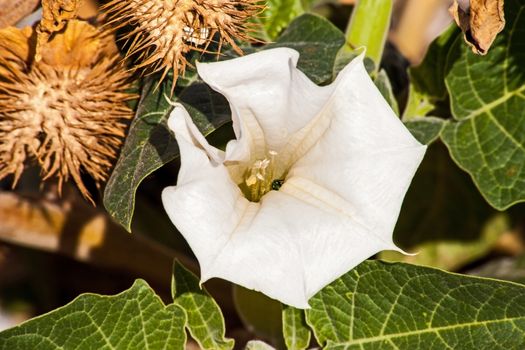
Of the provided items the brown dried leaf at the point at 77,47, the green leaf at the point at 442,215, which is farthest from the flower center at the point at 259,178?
the green leaf at the point at 442,215

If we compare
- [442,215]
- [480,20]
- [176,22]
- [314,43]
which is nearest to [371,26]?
[314,43]

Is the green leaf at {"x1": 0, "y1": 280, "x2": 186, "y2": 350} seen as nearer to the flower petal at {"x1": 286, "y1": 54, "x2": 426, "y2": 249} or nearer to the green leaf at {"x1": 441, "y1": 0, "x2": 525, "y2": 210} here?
the flower petal at {"x1": 286, "y1": 54, "x2": 426, "y2": 249}

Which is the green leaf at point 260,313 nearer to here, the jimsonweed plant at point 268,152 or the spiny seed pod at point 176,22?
the jimsonweed plant at point 268,152

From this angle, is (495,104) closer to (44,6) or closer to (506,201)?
(506,201)

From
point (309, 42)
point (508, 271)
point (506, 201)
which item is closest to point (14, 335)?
point (309, 42)

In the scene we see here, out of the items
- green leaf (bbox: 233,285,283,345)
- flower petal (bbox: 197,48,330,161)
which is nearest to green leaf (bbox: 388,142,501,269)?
green leaf (bbox: 233,285,283,345)

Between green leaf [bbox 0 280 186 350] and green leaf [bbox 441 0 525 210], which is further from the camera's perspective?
green leaf [bbox 441 0 525 210]

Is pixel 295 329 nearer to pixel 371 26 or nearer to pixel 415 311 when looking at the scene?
pixel 415 311
